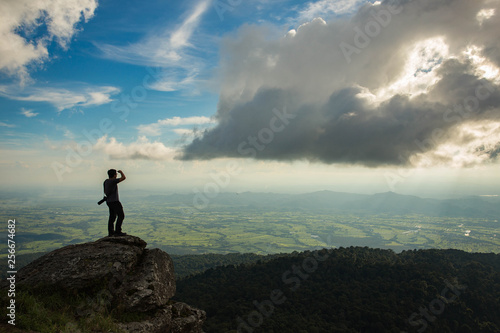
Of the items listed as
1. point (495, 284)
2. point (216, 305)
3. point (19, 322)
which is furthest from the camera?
point (495, 284)

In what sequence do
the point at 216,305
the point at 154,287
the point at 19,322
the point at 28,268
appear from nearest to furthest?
the point at 19,322 < the point at 28,268 < the point at 154,287 < the point at 216,305

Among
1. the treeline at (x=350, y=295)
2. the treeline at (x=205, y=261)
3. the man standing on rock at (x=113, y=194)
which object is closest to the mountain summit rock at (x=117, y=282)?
the man standing on rock at (x=113, y=194)

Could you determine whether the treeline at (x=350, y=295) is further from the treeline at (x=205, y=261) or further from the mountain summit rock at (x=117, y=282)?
the mountain summit rock at (x=117, y=282)

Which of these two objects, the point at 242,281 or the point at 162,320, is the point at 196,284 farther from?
the point at 162,320

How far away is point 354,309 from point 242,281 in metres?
25.7

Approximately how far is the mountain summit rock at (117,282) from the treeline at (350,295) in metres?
32.1

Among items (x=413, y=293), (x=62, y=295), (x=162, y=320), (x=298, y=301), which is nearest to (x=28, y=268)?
(x=62, y=295)

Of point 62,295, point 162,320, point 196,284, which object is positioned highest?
Result: point 62,295

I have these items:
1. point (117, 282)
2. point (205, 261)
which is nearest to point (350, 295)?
point (117, 282)

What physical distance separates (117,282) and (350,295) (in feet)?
171

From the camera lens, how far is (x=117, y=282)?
1169cm

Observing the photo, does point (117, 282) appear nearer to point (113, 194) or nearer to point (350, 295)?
point (113, 194)

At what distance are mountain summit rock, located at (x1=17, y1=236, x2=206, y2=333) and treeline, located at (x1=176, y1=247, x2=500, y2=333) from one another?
3207cm

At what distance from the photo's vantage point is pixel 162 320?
1168cm
